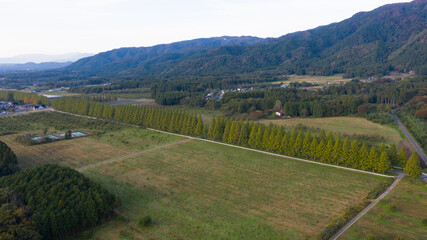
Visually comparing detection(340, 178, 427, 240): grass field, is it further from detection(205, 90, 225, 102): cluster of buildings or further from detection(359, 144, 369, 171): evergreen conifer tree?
detection(205, 90, 225, 102): cluster of buildings

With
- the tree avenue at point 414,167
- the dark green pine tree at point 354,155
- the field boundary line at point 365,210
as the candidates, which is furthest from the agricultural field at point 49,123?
the tree avenue at point 414,167

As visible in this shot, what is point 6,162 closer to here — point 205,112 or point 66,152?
point 66,152

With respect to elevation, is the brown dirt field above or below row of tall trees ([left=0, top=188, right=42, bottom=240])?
below

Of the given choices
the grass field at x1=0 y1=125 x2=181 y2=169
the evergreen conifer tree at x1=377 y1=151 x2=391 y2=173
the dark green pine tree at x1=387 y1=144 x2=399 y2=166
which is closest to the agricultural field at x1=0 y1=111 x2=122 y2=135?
the grass field at x1=0 y1=125 x2=181 y2=169

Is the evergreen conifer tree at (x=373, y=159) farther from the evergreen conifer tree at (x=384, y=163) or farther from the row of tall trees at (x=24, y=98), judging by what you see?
the row of tall trees at (x=24, y=98)

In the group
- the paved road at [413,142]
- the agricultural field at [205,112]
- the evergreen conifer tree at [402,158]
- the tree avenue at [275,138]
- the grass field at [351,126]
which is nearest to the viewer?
the evergreen conifer tree at [402,158]

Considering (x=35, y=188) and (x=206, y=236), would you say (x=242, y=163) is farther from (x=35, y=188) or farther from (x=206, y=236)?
(x=35, y=188)
